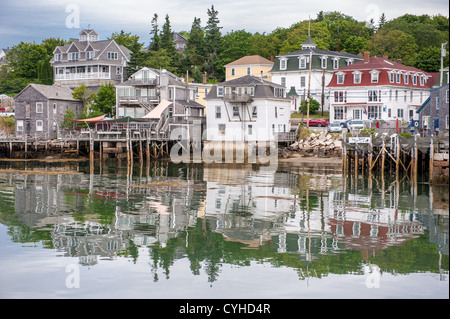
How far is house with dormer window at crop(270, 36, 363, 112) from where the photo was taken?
3287 inches

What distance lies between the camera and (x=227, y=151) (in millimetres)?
71562

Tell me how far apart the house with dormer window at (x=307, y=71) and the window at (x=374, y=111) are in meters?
7.89

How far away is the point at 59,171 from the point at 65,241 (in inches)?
1204

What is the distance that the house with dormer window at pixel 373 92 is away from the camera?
7538 cm

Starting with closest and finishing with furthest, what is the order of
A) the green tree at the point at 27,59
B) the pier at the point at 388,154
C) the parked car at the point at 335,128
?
the pier at the point at 388,154, the parked car at the point at 335,128, the green tree at the point at 27,59

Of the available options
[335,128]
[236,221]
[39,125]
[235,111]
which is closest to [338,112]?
[335,128]

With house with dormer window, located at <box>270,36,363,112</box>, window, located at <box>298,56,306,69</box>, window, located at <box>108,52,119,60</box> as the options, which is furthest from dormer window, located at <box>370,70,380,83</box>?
window, located at <box>108,52,119,60</box>

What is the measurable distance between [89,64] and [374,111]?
47.4 metres

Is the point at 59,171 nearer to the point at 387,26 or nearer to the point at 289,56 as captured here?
the point at 289,56

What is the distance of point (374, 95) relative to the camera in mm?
75750

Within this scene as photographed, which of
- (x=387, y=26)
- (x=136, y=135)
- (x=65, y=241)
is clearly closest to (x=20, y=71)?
(x=136, y=135)

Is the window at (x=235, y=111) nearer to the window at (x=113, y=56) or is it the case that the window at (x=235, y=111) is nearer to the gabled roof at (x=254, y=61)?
the gabled roof at (x=254, y=61)

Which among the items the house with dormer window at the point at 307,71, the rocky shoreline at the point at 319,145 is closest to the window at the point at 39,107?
the house with dormer window at the point at 307,71

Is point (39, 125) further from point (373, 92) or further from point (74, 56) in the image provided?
point (373, 92)
